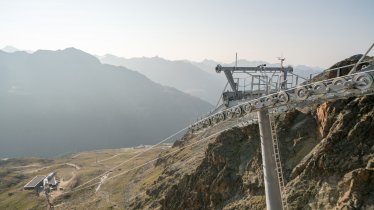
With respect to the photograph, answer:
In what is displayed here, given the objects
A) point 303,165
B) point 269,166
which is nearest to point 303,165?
point 303,165

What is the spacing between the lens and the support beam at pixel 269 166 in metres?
26.6

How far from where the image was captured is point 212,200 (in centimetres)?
5350

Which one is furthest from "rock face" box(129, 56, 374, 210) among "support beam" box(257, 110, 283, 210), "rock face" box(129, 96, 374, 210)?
"support beam" box(257, 110, 283, 210)

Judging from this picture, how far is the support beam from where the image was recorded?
87.3 ft

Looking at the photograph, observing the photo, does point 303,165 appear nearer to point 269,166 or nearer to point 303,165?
point 303,165

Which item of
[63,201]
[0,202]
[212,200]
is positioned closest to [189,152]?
[212,200]

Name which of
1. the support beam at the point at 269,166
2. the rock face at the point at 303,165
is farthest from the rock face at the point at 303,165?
the support beam at the point at 269,166

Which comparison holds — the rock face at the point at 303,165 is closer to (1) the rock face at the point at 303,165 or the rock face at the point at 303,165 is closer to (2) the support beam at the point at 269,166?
(1) the rock face at the point at 303,165

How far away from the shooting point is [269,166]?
26.9 meters

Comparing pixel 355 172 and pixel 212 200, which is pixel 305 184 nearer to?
pixel 355 172

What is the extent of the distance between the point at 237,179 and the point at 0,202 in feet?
417

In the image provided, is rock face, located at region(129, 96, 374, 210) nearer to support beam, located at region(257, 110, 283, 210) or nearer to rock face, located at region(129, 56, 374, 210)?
rock face, located at region(129, 56, 374, 210)

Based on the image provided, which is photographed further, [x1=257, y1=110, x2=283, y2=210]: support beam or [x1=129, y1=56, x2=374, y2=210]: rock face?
[x1=129, y1=56, x2=374, y2=210]: rock face

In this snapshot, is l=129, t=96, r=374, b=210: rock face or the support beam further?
l=129, t=96, r=374, b=210: rock face
